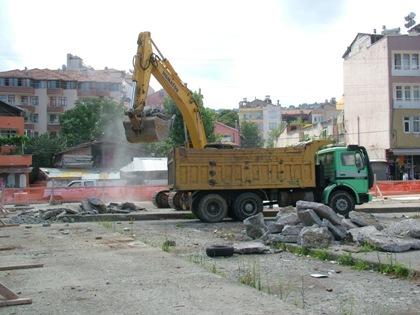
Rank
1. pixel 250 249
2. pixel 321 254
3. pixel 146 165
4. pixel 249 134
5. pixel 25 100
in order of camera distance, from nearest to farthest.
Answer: pixel 321 254 → pixel 250 249 → pixel 146 165 → pixel 25 100 → pixel 249 134

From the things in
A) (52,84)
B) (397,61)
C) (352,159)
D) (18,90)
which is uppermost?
(52,84)

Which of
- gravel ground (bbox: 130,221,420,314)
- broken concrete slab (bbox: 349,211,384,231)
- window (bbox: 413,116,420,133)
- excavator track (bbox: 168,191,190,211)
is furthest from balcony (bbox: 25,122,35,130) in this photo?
broken concrete slab (bbox: 349,211,384,231)

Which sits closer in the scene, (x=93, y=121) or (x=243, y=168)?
(x=243, y=168)

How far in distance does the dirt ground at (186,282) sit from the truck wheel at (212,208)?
5803 mm

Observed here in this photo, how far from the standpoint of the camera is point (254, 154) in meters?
17.2

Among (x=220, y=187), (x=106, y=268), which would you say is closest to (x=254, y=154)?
(x=220, y=187)

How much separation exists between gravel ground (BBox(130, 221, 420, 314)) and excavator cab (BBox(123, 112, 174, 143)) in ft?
19.5

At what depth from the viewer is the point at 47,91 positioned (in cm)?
7269

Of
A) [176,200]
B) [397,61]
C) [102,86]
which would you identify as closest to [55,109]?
[102,86]

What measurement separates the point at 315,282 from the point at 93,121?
57.0 m

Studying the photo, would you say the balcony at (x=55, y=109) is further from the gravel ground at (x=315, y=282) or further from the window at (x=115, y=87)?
the gravel ground at (x=315, y=282)

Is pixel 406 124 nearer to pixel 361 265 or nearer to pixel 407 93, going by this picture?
pixel 407 93

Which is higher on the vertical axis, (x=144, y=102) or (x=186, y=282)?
(x=144, y=102)

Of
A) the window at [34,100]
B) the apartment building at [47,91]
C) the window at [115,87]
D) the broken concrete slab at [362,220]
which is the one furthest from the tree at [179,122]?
the broken concrete slab at [362,220]
